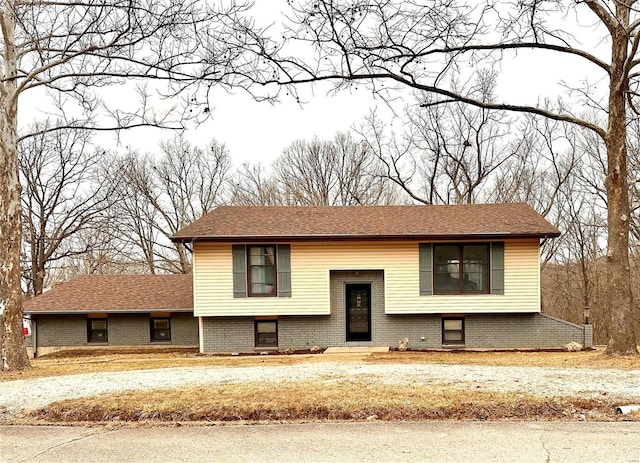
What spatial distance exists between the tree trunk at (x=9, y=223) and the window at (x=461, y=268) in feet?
39.6

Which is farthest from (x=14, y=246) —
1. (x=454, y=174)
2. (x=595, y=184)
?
(x=595, y=184)

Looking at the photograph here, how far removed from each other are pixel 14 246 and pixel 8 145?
2.25 metres

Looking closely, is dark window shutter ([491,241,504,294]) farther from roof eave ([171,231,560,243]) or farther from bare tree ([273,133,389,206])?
bare tree ([273,133,389,206])

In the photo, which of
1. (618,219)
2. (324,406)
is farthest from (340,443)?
(618,219)

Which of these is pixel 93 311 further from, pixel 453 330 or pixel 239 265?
pixel 453 330

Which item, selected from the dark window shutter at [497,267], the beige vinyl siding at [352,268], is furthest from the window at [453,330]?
the dark window shutter at [497,267]

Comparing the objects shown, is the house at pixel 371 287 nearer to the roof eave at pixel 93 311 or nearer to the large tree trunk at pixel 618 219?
the roof eave at pixel 93 311

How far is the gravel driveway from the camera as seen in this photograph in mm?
8438

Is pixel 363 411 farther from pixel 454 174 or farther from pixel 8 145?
pixel 454 174

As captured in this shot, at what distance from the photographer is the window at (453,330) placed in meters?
20.5

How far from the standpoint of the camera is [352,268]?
20.3 meters

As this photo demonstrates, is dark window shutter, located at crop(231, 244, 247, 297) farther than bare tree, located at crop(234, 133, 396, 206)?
No

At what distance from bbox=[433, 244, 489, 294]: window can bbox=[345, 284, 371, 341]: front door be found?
2.24 meters

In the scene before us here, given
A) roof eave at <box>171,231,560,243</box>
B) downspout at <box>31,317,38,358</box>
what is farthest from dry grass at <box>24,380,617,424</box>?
downspout at <box>31,317,38,358</box>
